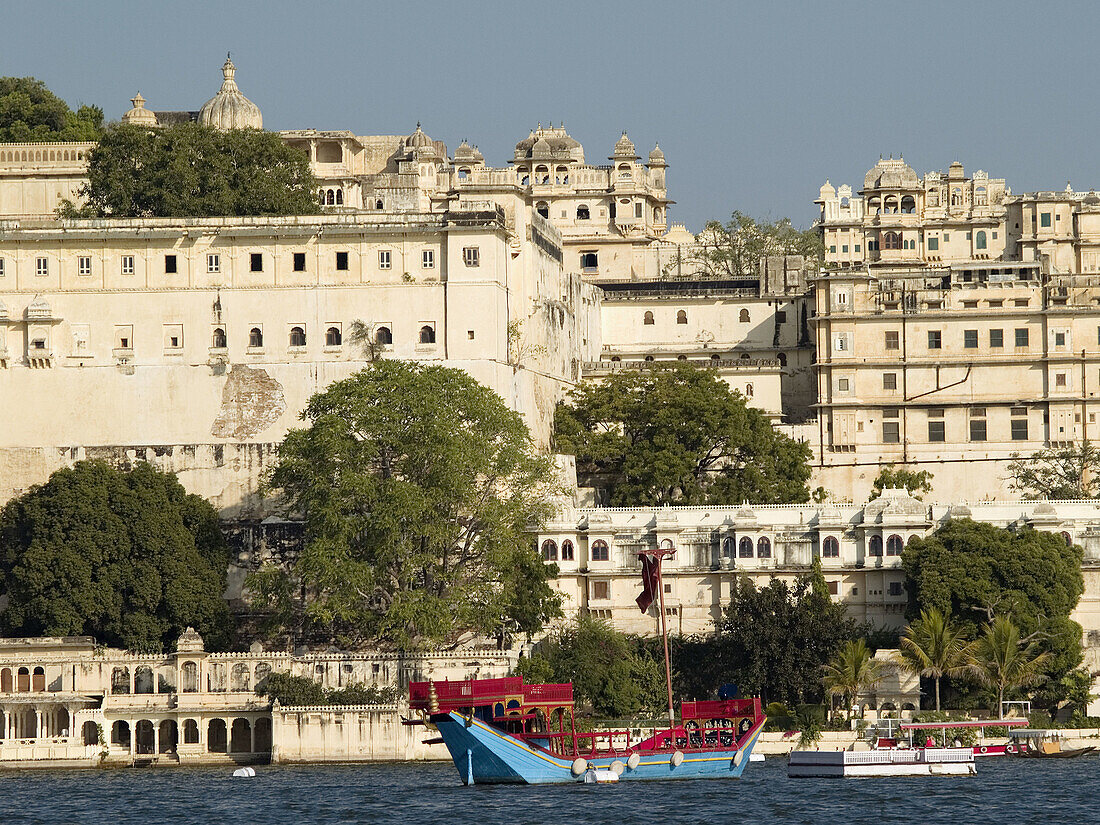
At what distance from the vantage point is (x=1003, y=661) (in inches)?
2955

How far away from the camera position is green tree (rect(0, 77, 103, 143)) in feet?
381

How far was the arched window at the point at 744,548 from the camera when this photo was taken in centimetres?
8131

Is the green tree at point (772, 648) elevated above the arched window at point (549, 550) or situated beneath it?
situated beneath

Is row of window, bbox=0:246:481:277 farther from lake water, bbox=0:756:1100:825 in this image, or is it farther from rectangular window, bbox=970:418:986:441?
lake water, bbox=0:756:1100:825

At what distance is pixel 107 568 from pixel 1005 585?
28444 millimetres

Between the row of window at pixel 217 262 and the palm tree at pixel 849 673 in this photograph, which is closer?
the palm tree at pixel 849 673

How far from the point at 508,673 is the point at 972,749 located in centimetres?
1449

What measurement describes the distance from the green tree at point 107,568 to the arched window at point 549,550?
10.7 meters

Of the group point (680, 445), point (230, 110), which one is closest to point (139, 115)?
point (230, 110)

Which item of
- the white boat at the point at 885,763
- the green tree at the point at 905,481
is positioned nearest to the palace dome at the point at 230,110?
the green tree at the point at 905,481

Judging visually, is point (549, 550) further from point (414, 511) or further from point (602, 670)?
point (414, 511)

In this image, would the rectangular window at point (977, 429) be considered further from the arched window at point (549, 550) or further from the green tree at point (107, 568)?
the green tree at point (107, 568)

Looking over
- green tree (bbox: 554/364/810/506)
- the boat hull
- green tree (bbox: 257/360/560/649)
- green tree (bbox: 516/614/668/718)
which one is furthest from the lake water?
green tree (bbox: 554/364/810/506)

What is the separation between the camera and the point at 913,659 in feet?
250
